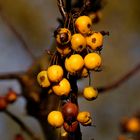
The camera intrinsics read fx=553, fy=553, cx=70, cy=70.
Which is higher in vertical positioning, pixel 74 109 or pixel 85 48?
pixel 85 48

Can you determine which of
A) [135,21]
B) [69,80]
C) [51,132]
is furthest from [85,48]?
[135,21]

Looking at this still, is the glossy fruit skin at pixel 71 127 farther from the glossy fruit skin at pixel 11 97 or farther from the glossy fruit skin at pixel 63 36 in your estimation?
the glossy fruit skin at pixel 11 97

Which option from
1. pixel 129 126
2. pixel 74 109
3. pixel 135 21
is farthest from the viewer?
pixel 135 21

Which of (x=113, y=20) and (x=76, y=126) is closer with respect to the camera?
(x=76, y=126)

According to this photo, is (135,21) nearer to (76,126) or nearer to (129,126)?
(129,126)

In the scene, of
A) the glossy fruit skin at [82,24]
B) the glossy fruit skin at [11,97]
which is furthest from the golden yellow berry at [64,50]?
the glossy fruit skin at [11,97]

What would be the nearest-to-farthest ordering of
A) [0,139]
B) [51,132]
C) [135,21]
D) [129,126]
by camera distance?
[129,126], [51,132], [0,139], [135,21]

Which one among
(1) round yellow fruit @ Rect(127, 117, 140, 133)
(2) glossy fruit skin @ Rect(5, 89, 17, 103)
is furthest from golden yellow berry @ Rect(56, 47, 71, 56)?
(2) glossy fruit skin @ Rect(5, 89, 17, 103)
